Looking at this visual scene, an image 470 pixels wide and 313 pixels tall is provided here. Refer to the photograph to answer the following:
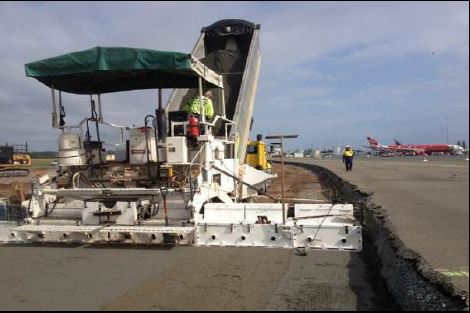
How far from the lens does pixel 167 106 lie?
13422 millimetres

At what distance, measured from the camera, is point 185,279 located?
6125mm

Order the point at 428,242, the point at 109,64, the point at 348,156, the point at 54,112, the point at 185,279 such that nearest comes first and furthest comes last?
1. the point at 185,279
2. the point at 428,242
3. the point at 109,64
4. the point at 54,112
5. the point at 348,156

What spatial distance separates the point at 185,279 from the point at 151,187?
3.49 metres

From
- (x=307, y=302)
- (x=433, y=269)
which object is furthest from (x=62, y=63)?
(x=433, y=269)

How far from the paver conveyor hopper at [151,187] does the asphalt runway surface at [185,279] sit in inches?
10.9

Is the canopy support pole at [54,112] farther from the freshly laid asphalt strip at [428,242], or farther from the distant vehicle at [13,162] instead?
the distant vehicle at [13,162]

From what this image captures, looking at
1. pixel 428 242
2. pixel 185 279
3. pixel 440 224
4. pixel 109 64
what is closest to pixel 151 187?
pixel 109 64

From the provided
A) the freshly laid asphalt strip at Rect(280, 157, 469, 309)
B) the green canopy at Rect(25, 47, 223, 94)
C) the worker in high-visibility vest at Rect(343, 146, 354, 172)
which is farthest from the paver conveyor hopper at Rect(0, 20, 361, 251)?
the worker in high-visibility vest at Rect(343, 146, 354, 172)

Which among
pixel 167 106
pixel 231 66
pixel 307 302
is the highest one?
pixel 231 66

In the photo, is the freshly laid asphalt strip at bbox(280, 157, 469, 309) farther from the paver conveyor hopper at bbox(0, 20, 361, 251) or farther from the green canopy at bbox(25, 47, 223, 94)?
the green canopy at bbox(25, 47, 223, 94)

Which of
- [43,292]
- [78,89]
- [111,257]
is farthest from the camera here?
[78,89]

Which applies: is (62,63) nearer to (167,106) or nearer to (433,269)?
(167,106)

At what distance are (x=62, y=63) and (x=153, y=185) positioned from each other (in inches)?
104

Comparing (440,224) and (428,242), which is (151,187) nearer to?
(428,242)
